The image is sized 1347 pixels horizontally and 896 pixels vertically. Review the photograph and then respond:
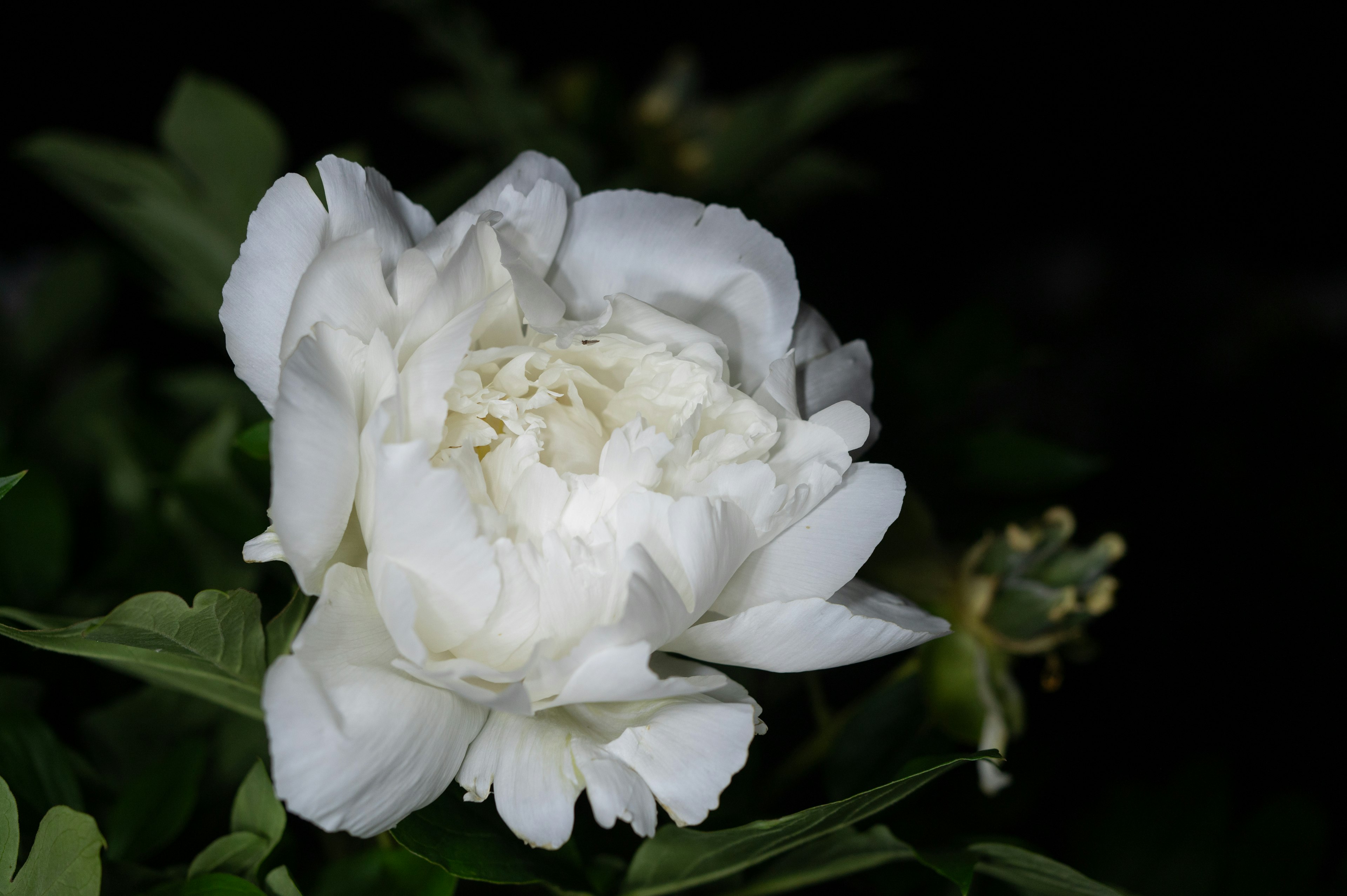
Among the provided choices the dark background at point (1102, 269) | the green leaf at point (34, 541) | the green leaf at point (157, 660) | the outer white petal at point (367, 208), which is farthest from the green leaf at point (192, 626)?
the dark background at point (1102, 269)

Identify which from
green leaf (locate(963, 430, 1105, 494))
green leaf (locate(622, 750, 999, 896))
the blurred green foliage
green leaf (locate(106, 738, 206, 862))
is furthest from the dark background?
green leaf (locate(106, 738, 206, 862))

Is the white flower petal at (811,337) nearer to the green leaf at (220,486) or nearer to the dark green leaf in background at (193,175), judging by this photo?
the green leaf at (220,486)

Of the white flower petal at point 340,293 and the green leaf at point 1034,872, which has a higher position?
the white flower petal at point 340,293

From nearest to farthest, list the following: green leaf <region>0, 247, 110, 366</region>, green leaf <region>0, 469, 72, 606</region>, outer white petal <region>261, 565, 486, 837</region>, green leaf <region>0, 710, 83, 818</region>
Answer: outer white petal <region>261, 565, 486, 837</region>
green leaf <region>0, 710, 83, 818</region>
green leaf <region>0, 469, 72, 606</region>
green leaf <region>0, 247, 110, 366</region>

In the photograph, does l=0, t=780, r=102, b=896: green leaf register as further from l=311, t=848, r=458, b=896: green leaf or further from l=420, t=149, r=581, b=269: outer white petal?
l=420, t=149, r=581, b=269: outer white petal

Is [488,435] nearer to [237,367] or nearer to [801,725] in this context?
[237,367]

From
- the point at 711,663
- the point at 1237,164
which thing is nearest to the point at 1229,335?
the point at 1237,164

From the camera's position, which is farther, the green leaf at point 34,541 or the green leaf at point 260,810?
the green leaf at point 34,541
